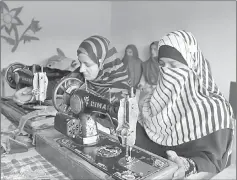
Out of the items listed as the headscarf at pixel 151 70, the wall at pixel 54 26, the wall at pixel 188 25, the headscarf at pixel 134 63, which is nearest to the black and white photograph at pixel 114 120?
the wall at pixel 54 26

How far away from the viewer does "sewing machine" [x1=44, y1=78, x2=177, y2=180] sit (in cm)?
92

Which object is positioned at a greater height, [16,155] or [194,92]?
[194,92]

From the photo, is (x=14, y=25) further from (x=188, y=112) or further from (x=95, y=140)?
(x=188, y=112)

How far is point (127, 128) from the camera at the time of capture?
3.14ft

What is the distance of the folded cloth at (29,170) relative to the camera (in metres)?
1.02

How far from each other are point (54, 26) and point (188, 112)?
78.7 inches

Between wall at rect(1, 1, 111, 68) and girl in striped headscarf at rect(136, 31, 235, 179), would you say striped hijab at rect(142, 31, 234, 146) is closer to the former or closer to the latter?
girl in striped headscarf at rect(136, 31, 235, 179)

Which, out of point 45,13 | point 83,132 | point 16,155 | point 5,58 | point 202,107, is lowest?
point 16,155

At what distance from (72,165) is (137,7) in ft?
9.36

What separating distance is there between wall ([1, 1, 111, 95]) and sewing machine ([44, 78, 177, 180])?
4.19 feet

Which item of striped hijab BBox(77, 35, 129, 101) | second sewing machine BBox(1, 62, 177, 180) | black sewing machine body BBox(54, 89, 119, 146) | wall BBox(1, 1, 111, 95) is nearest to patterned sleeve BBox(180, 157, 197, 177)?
second sewing machine BBox(1, 62, 177, 180)

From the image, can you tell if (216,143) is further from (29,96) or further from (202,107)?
(29,96)

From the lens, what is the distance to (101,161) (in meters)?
0.97

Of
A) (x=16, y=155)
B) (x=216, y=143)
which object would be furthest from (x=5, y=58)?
(x=216, y=143)
